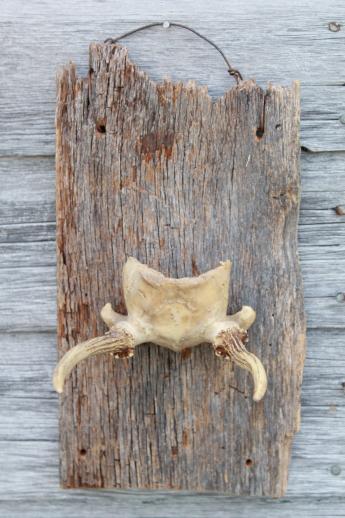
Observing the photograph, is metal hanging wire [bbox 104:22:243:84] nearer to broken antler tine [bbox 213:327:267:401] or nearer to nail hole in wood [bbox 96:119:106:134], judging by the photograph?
nail hole in wood [bbox 96:119:106:134]

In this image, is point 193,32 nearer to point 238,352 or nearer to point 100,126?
point 100,126

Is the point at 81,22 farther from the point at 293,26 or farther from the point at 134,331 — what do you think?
the point at 134,331

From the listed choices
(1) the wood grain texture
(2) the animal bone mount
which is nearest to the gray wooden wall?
(1) the wood grain texture

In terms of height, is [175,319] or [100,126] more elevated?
[100,126]

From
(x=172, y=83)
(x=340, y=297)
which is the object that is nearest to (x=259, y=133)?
(x=172, y=83)

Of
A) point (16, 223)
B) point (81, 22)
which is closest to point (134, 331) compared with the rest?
point (16, 223)
